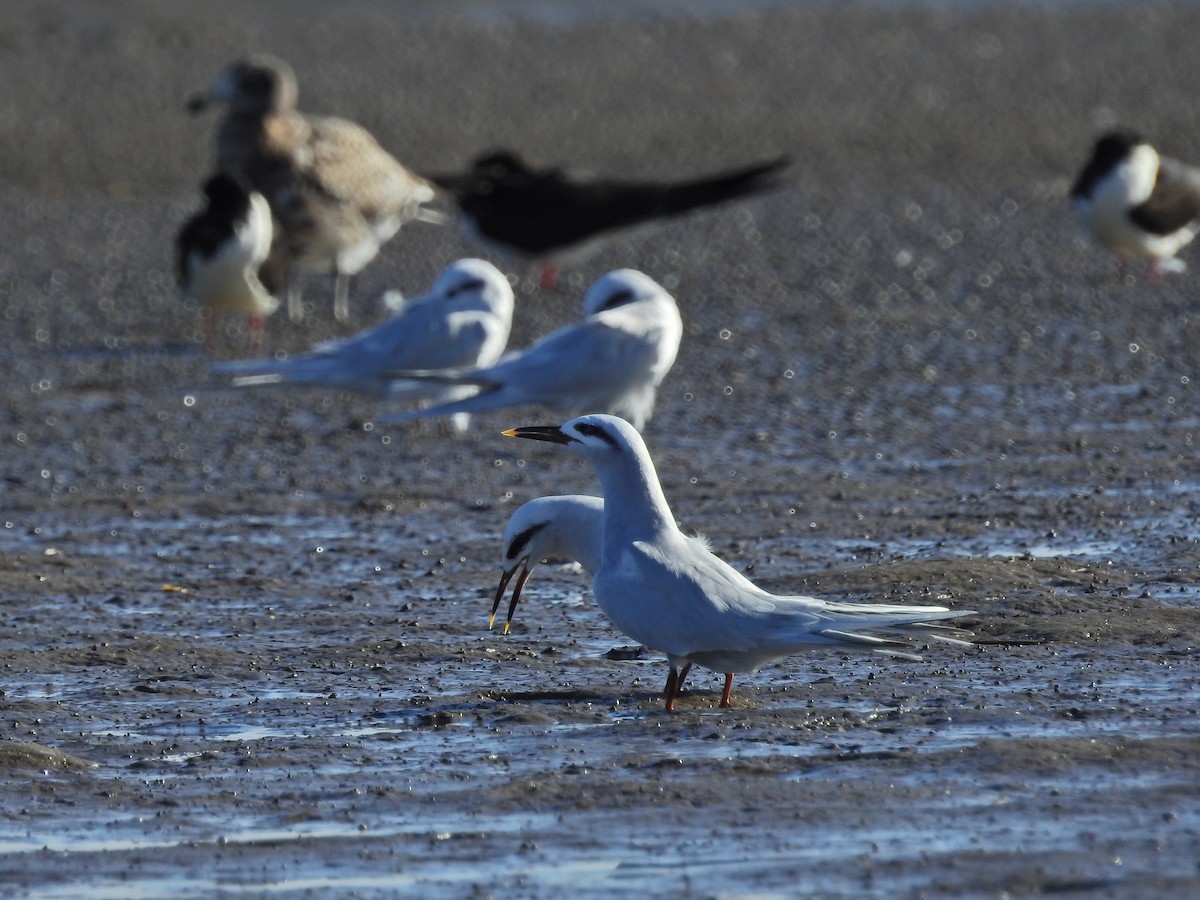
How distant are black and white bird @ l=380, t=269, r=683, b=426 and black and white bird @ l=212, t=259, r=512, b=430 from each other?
3.19 feet

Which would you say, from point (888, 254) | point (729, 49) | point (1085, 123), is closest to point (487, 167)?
point (888, 254)

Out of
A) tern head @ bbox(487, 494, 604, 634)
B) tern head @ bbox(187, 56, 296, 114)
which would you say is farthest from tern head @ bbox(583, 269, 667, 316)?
tern head @ bbox(187, 56, 296, 114)

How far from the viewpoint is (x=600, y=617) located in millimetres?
6438

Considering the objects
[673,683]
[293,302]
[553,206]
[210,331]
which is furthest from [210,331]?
[673,683]

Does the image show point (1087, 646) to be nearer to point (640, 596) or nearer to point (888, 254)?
point (640, 596)

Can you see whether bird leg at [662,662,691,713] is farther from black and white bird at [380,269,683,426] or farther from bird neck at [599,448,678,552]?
black and white bird at [380,269,683,426]

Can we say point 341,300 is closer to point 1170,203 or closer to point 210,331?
point 210,331

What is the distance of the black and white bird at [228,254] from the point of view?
12273 mm

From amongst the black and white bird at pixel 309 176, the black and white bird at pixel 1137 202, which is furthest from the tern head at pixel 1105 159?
the black and white bird at pixel 309 176

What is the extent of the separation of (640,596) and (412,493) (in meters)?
3.25

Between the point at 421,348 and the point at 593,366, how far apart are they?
1561 millimetres

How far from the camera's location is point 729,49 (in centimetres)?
2670

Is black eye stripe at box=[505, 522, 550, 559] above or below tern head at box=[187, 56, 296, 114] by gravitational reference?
below

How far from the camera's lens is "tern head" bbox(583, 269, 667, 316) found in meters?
8.84
